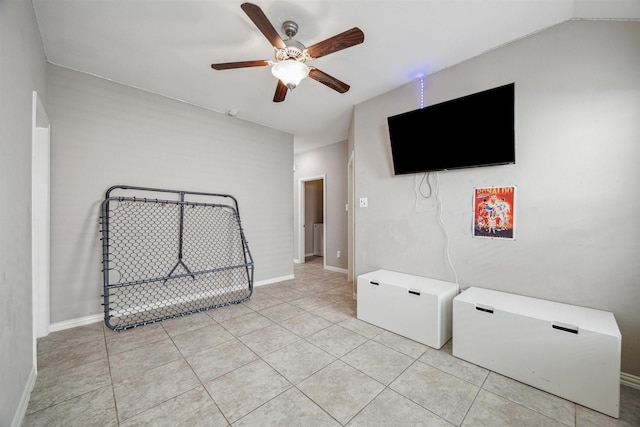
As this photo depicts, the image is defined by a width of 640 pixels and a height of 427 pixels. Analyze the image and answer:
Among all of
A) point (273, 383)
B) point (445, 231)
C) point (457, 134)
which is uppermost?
point (457, 134)

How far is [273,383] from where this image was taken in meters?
1.68

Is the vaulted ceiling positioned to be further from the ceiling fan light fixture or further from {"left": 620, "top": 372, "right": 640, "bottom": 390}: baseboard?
{"left": 620, "top": 372, "right": 640, "bottom": 390}: baseboard

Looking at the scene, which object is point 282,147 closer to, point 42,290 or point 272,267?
point 272,267

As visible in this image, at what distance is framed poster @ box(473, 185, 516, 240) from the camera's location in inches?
83.0

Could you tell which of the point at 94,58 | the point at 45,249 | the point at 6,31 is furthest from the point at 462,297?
the point at 94,58

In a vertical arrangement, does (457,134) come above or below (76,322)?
above

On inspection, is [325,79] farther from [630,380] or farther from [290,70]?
[630,380]

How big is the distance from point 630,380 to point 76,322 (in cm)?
468

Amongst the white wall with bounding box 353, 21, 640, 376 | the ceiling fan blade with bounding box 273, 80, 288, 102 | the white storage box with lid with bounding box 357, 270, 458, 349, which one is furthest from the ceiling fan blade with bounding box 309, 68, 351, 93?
the white storage box with lid with bounding box 357, 270, 458, 349

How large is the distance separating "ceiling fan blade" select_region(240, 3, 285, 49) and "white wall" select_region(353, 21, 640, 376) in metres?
1.64

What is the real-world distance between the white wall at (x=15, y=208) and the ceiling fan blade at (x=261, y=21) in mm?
1130

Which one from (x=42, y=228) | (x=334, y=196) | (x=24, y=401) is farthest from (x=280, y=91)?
(x=334, y=196)

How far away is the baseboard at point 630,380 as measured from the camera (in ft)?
5.38

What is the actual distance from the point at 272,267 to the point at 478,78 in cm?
365
